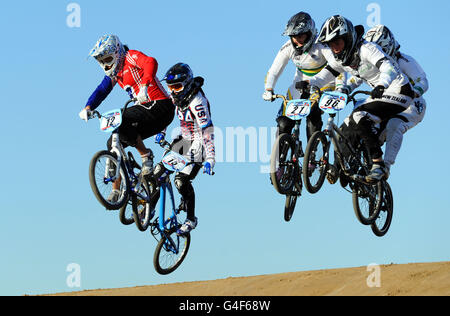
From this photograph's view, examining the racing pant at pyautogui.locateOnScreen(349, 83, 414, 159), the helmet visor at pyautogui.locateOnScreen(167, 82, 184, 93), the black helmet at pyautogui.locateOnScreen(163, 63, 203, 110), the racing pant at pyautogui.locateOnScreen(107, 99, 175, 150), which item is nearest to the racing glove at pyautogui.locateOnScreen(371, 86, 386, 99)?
the racing pant at pyautogui.locateOnScreen(349, 83, 414, 159)

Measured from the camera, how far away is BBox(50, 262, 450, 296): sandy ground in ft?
65.3

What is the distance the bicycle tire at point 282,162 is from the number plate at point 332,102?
0.98 m

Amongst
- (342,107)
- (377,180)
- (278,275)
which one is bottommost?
(278,275)

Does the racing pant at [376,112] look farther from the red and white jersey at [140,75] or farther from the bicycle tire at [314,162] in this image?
the red and white jersey at [140,75]

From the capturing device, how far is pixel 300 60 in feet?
70.2

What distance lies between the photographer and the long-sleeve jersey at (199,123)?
2053cm

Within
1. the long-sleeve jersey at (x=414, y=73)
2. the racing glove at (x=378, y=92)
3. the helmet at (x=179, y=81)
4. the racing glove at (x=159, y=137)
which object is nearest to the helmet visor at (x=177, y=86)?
the helmet at (x=179, y=81)

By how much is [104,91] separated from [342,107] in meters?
5.47
